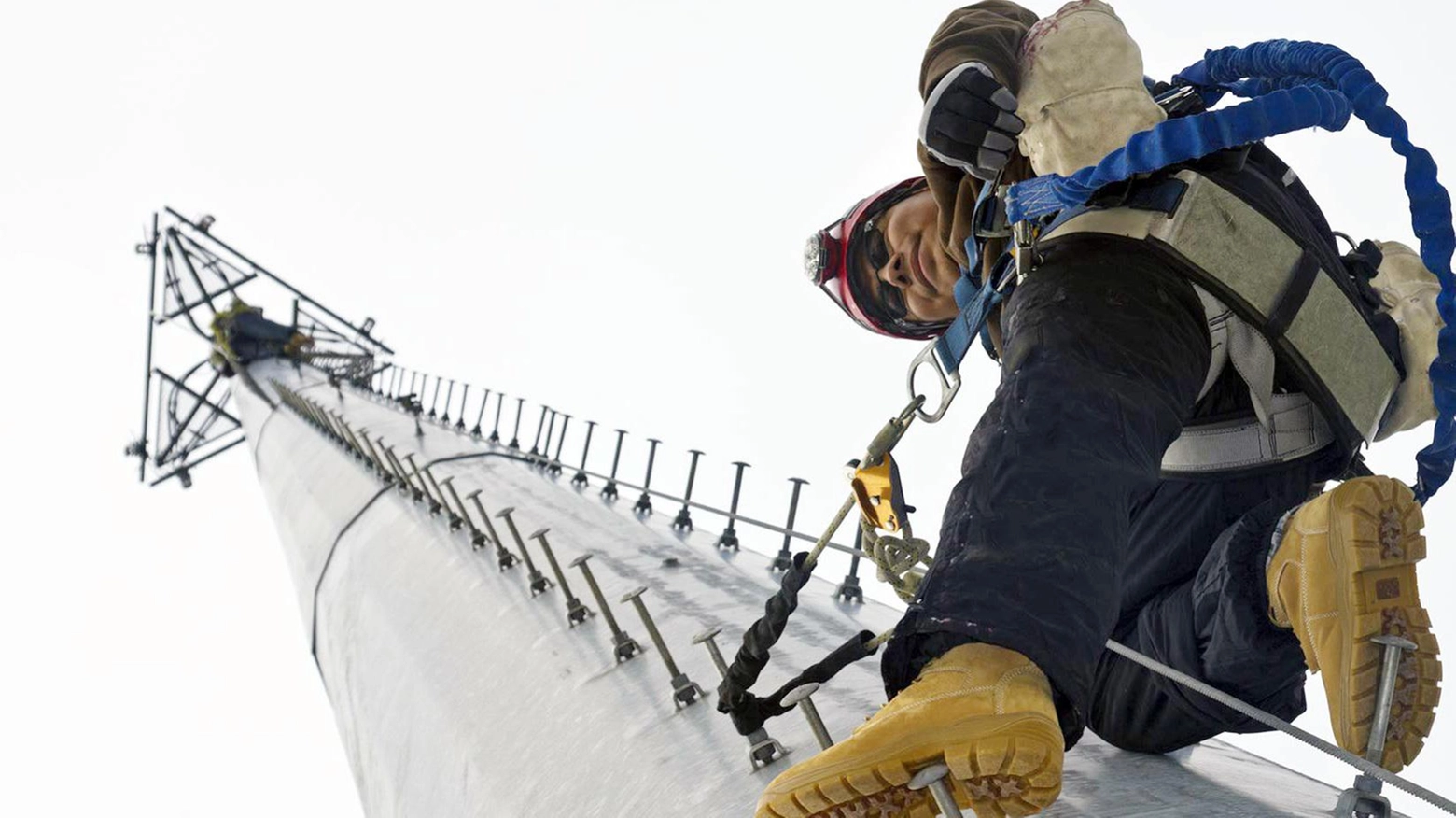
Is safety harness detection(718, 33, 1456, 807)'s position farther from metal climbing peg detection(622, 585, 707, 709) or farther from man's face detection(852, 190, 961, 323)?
man's face detection(852, 190, 961, 323)

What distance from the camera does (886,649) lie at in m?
2.59

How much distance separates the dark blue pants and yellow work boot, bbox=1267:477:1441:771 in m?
0.28

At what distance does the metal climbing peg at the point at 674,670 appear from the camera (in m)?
3.58

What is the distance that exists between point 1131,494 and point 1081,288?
1.61 ft

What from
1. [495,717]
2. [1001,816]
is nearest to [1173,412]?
[1001,816]

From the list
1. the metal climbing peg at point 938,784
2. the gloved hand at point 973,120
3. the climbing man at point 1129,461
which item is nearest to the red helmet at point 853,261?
the climbing man at point 1129,461

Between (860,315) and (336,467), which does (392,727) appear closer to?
(860,315)

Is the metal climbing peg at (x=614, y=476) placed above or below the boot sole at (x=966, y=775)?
above

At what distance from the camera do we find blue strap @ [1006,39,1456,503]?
2.84 m

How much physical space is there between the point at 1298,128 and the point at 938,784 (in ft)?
5.09

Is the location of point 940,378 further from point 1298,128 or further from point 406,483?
point 406,483

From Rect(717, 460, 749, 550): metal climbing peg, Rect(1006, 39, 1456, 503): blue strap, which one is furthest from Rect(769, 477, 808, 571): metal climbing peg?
Rect(1006, 39, 1456, 503): blue strap

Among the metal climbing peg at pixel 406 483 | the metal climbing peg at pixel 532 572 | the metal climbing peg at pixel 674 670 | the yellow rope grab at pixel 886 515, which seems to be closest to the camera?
the yellow rope grab at pixel 886 515

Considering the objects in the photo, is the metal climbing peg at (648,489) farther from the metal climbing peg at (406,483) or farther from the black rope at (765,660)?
the black rope at (765,660)
